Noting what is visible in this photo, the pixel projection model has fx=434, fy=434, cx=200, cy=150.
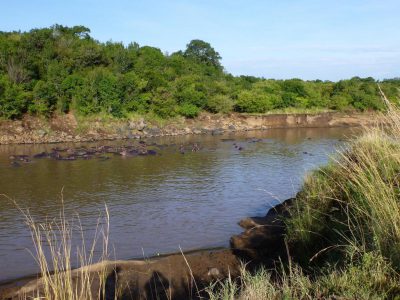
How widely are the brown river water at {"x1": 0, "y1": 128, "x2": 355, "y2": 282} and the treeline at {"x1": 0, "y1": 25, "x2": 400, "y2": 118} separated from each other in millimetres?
7716

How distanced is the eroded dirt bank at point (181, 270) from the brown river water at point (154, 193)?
511 mm

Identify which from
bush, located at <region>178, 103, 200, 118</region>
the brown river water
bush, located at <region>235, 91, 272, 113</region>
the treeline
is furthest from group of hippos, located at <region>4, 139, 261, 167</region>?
bush, located at <region>235, 91, 272, 113</region>

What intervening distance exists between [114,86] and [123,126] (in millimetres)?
4139

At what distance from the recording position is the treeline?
31811 mm

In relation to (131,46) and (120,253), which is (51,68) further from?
(120,253)

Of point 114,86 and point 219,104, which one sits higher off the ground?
point 114,86

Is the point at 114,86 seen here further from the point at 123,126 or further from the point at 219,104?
the point at 219,104

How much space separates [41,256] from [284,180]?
13.7 metres

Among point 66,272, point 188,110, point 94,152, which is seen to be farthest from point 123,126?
point 66,272

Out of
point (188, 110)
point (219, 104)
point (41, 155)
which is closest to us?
point (41, 155)

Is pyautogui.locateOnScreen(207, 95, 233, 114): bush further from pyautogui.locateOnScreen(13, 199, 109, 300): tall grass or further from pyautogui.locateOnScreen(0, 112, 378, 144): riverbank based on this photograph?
pyautogui.locateOnScreen(13, 199, 109, 300): tall grass

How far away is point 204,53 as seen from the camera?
67000 millimetres

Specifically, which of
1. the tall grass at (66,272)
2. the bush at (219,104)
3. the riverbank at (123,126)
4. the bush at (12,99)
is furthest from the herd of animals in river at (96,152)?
the bush at (219,104)

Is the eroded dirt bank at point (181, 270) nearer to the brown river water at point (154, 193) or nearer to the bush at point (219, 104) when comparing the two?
the brown river water at point (154, 193)
